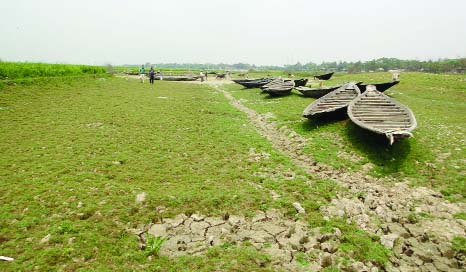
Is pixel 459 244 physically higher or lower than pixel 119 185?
lower

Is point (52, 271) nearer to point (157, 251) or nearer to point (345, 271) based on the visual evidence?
point (157, 251)

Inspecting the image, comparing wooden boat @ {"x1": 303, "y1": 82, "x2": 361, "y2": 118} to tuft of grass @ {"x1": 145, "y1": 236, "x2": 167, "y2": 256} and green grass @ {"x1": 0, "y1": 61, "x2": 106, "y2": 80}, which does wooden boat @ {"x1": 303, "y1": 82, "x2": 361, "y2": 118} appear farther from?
green grass @ {"x1": 0, "y1": 61, "x2": 106, "y2": 80}

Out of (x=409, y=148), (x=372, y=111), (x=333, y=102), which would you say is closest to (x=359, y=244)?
(x=409, y=148)

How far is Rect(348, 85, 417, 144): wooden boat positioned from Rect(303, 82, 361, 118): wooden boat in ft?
2.93

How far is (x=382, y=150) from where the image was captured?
9.68 m

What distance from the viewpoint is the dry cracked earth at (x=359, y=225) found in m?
5.04

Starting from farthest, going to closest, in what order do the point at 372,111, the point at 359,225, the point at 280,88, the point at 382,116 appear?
the point at 280,88
the point at 372,111
the point at 382,116
the point at 359,225

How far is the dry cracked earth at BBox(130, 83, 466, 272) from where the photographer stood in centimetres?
504

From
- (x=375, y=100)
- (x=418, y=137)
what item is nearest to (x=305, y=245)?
(x=418, y=137)

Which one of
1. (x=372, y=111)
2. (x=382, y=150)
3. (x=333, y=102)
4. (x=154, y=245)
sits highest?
(x=333, y=102)

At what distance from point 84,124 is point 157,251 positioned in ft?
34.6

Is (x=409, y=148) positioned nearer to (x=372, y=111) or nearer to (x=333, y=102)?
(x=372, y=111)

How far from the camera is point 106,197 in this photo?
6.80m

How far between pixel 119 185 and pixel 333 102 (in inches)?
457
